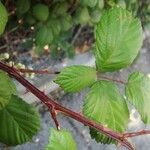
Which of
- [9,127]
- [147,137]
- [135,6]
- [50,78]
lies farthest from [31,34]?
[9,127]

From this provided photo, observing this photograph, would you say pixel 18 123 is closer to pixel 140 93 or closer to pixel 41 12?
pixel 140 93

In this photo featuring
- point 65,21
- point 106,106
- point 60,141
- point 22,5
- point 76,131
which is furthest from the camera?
point 76,131

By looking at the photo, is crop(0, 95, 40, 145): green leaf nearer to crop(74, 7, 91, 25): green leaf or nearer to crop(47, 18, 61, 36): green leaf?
crop(47, 18, 61, 36): green leaf

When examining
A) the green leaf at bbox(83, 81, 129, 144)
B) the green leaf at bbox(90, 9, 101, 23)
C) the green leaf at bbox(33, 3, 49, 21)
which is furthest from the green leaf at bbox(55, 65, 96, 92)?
the green leaf at bbox(90, 9, 101, 23)

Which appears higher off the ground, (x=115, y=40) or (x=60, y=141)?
(x=115, y=40)

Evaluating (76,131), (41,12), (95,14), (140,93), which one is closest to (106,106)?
(140,93)

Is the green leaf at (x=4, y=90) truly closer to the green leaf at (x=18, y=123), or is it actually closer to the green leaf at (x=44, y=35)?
the green leaf at (x=18, y=123)

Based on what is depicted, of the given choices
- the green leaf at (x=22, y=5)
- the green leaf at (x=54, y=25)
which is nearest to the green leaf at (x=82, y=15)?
the green leaf at (x=54, y=25)
